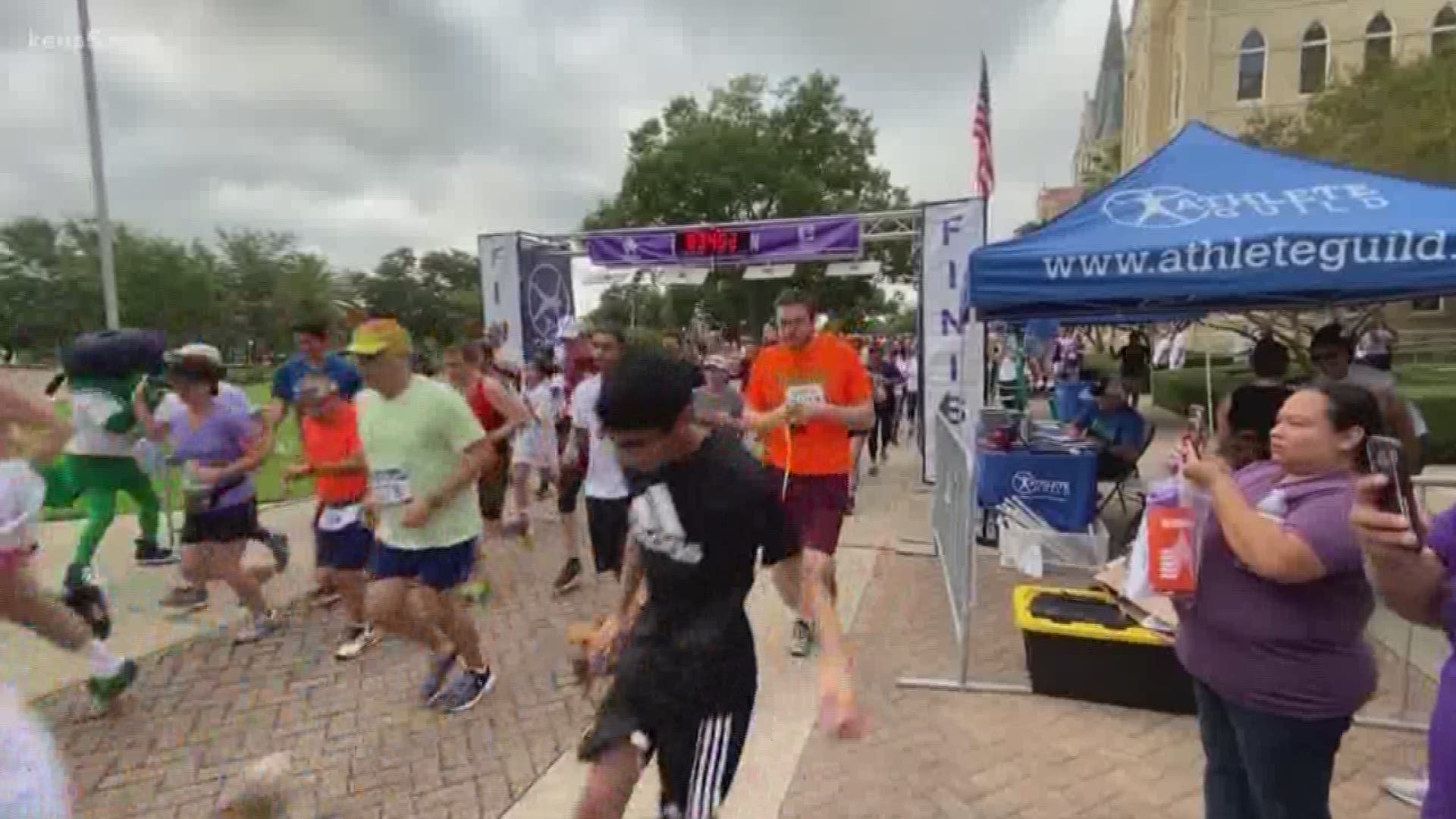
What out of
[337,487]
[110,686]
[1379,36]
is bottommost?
[110,686]

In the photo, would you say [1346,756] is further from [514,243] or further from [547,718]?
[514,243]

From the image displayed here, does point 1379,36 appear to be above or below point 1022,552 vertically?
above

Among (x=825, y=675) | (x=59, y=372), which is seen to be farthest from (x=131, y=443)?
(x=825, y=675)

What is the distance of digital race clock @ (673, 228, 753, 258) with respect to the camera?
11.2 metres

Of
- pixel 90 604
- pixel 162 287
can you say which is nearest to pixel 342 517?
pixel 90 604

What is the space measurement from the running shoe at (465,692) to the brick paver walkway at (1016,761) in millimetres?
1708

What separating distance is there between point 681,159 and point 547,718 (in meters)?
34.6

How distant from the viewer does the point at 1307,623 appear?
6.33 ft

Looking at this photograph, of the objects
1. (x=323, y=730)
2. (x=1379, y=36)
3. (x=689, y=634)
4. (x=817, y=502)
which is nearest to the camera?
(x=689, y=634)

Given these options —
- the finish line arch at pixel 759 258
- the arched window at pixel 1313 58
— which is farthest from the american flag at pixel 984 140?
the arched window at pixel 1313 58

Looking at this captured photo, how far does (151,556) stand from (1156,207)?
7.96 meters

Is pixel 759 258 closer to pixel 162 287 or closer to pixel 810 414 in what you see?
pixel 810 414

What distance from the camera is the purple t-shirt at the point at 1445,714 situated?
1513mm

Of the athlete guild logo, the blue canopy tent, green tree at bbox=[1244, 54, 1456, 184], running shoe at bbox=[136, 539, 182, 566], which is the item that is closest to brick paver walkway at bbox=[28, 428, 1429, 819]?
the blue canopy tent
